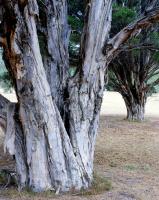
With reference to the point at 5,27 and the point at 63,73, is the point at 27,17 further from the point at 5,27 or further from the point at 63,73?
the point at 63,73

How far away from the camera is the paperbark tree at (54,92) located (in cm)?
498

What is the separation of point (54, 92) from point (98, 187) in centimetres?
141

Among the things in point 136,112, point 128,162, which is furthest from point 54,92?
point 136,112

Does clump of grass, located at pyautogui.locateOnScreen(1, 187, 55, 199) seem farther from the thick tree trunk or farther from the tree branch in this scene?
the tree branch

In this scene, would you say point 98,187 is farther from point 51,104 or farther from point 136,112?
point 136,112

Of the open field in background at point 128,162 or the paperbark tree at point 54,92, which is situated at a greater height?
the paperbark tree at point 54,92

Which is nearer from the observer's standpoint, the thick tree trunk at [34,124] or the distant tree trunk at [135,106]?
the thick tree trunk at [34,124]

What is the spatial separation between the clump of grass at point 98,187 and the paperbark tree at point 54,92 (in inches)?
3.8

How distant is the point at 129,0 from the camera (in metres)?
11.5

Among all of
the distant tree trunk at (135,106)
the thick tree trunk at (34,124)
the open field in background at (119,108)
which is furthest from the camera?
the open field in background at (119,108)

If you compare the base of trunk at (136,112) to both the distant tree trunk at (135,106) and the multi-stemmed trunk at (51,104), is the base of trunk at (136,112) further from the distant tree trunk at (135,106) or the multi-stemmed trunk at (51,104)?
the multi-stemmed trunk at (51,104)

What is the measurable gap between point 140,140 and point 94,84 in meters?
5.49

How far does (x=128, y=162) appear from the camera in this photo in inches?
299

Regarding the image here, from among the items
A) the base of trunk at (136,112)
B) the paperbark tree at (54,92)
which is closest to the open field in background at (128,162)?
the paperbark tree at (54,92)
